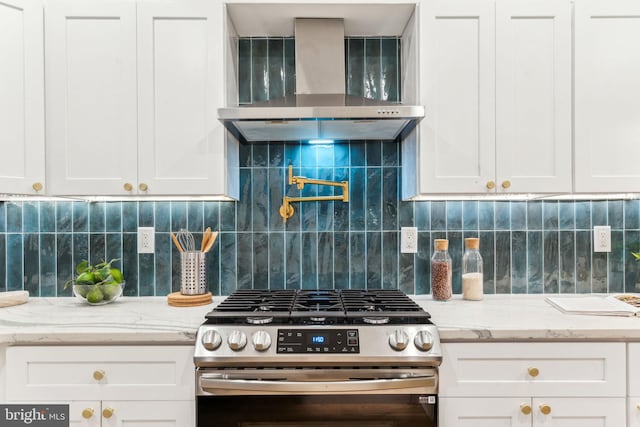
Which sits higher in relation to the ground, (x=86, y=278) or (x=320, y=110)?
(x=320, y=110)

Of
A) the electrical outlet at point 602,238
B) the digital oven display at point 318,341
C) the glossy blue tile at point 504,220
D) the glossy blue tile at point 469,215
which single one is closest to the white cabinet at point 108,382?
the digital oven display at point 318,341

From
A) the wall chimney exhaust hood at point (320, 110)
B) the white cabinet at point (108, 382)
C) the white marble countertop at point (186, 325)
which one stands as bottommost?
the white cabinet at point (108, 382)

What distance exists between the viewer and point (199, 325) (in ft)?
5.15

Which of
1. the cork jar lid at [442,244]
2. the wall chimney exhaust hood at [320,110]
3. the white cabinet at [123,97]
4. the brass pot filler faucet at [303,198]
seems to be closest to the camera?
the wall chimney exhaust hood at [320,110]

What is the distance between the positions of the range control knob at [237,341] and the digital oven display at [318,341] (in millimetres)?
120

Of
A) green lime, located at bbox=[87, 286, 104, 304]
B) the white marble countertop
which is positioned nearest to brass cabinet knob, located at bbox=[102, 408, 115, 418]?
the white marble countertop

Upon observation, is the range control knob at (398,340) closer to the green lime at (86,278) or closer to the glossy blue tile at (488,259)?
the glossy blue tile at (488,259)

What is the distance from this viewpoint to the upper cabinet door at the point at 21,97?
180 centimetres

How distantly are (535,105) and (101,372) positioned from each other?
1.99 metres

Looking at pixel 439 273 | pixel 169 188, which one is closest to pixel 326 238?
pixel 439 273

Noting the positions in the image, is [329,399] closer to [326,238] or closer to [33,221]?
[326,238]

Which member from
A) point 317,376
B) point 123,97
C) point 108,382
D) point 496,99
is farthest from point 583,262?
point 123,97

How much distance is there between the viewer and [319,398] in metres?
1.46

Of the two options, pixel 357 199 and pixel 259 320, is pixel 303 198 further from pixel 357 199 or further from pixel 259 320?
pixel 259 320
